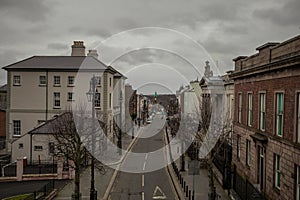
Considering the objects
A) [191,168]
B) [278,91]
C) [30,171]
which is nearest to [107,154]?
[30,171]

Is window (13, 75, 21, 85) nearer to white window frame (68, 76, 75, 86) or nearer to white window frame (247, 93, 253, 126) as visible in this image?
white window frame (68, 76, 75, 86)

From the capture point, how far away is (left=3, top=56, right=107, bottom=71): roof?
39750 millimetres

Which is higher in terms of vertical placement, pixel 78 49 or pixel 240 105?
pixel 78 49

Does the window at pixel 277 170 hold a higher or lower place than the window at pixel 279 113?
lower

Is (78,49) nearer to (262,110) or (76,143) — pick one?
(76,143)

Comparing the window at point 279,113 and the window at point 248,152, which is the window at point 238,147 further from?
the window at point 279,113

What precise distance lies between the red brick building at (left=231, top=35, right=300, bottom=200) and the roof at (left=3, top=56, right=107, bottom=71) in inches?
781

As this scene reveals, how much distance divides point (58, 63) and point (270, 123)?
94.0 feet

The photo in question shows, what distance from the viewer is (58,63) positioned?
41.4 metres

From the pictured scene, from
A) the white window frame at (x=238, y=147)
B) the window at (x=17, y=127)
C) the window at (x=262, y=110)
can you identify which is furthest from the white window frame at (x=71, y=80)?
the window at (x=262, y=110)

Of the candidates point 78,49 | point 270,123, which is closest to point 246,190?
point 270,123

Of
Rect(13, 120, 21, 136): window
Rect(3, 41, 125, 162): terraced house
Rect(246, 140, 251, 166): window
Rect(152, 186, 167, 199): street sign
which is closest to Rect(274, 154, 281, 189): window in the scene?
Rect(246, 140, 251, 166): window

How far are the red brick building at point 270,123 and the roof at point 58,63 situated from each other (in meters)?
19.8

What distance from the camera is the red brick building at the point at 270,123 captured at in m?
14.9
